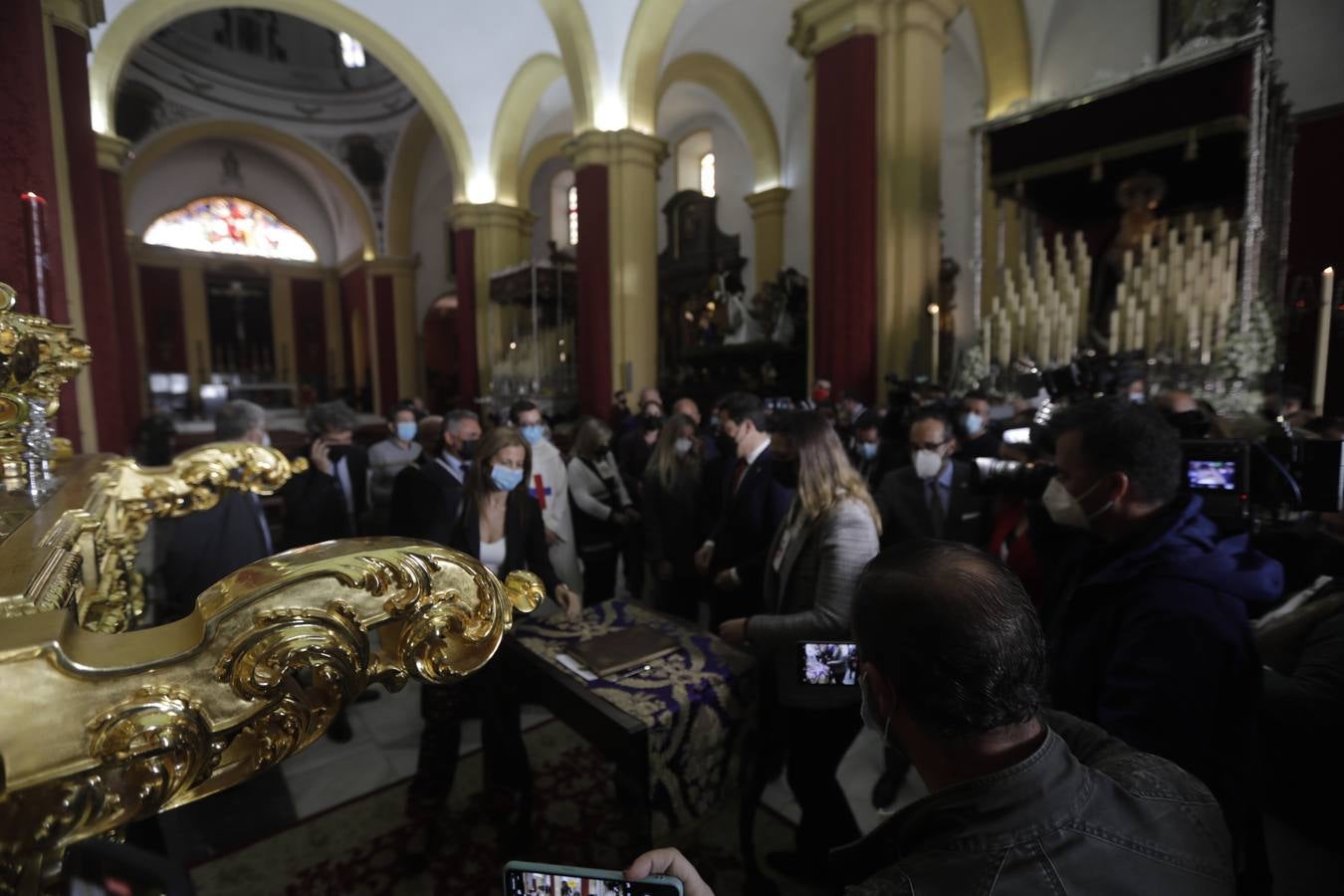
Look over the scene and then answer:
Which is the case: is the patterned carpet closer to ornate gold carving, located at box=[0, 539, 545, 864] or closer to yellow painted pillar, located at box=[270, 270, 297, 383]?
ornate gold carving, located at box=[0, 539, 545, 864]

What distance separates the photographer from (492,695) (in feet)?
8.41

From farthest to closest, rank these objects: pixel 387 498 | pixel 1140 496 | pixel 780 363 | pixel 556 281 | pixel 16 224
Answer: pixel 556 281 < pixel 780 363 < pixel 387 498 < pixel 16 224 < pixel 1140 496

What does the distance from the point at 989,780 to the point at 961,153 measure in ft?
39.7

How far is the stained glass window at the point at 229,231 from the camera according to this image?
18.8 m

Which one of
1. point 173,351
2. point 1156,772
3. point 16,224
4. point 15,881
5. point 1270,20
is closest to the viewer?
point 15,881

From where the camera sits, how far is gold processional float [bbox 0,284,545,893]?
1.64 ft

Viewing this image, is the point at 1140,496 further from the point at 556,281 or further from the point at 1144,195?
the point at 556,281

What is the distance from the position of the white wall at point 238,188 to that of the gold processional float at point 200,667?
2251 centimetres

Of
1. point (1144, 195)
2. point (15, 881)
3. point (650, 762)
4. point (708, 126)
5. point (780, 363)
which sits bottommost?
point (650, 762)

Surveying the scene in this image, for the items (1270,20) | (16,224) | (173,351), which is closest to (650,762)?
(16,224)

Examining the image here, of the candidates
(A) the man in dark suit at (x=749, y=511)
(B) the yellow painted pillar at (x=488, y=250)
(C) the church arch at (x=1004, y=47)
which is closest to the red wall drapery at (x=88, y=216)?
(A) the man in dark suit at (x=749, y=511)

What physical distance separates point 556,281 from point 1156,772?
40.2ft

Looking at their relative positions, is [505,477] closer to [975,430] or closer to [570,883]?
[570,883]

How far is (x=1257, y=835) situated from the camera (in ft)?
5.27
